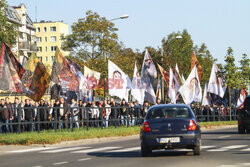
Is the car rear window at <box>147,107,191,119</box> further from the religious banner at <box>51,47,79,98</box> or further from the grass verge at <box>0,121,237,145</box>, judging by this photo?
the religious banner at <box>51,47,79,98</box>

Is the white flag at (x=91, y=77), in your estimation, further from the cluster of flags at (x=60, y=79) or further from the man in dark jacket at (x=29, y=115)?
Result: the man in dark jacket at (x=29, y=115)

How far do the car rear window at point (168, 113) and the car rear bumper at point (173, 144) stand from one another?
0.60 m

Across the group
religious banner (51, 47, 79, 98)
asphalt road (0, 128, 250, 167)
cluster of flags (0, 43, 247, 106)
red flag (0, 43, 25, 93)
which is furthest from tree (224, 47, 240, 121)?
asphalt road (0, 128, 250, 167)

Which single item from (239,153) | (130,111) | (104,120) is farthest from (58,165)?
(130,111)

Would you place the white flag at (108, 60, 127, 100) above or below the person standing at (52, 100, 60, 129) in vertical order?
above

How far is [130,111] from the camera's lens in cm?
3172

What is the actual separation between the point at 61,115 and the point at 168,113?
10865mm

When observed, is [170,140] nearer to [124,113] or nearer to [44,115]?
[44,115]

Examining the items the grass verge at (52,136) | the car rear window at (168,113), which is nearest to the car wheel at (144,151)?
the car rear window at (168,113)

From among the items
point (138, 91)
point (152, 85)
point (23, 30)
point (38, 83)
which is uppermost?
point (23, 30)

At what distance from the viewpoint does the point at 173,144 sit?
15531 millimetres

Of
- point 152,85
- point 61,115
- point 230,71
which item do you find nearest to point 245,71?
point 230,71

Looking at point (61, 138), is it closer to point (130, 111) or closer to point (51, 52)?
point (130, 111)

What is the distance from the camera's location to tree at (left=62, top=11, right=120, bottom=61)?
57031 millimetres
